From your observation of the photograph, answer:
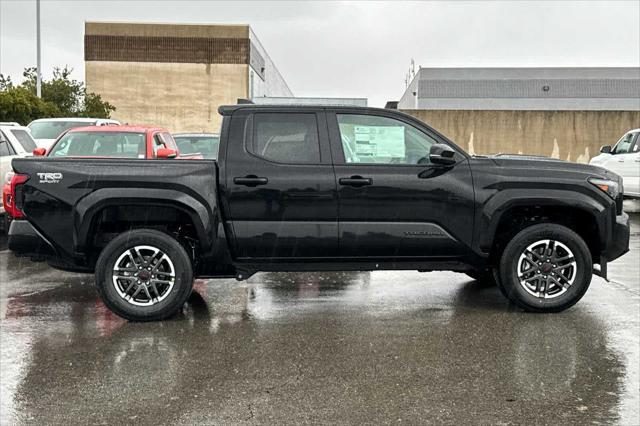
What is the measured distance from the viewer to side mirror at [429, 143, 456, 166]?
6.61m

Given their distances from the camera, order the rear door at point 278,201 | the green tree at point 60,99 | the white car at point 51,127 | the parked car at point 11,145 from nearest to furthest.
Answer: the rear door at point 278,201, the parked car at point 11,145, the white car at point 51,127, the green tree at point 60,99

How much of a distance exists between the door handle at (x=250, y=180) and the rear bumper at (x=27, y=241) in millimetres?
1764

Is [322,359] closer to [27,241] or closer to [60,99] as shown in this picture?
[27,241]

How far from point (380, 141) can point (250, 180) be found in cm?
129

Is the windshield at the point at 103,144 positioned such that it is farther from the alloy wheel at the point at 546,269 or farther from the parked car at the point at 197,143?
the alloy wheel at the point at 546,269

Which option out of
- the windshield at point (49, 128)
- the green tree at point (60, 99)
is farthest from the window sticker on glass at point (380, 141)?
the green tree at point (60, 99)

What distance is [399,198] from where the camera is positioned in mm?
6789

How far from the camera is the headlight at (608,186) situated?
7.05 m

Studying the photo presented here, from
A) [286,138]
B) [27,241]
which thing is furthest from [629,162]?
[27,241]

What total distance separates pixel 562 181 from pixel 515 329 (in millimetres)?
1540

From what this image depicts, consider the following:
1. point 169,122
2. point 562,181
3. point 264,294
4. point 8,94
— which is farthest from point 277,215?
point 169,122

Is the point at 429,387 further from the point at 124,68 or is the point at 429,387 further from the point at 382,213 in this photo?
the point at 124,68

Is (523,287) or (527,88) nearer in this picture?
(523,287)

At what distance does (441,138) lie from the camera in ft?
23.1
